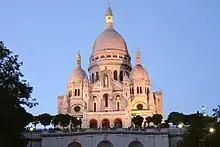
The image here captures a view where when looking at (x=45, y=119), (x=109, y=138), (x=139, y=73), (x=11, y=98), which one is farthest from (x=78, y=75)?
(x=11, y=98)

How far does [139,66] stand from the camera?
401 feet

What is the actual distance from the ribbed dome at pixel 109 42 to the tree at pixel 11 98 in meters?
78.8

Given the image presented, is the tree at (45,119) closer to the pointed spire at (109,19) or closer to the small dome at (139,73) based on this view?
the small dome at (139,73)

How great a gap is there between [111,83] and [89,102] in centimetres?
718

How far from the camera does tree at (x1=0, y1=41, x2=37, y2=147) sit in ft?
151

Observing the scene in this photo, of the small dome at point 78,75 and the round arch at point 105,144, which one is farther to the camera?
the small dome at point 78,75

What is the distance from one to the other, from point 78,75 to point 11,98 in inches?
2959

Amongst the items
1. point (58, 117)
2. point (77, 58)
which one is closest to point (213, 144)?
point (58, 117)

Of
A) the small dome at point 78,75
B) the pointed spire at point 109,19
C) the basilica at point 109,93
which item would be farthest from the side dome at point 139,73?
the pointed spire at point 109,19

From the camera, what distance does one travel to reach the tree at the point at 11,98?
46.1 meters

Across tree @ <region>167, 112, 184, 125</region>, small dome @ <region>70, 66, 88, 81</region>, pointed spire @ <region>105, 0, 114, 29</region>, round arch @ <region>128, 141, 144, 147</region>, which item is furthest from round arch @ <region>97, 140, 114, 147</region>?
pointed spire @ <region>105, 0, 114, 29</region>

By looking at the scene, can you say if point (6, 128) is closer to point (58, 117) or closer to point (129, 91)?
point (58, 117)

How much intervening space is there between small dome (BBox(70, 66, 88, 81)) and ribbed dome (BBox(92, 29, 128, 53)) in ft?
31.2

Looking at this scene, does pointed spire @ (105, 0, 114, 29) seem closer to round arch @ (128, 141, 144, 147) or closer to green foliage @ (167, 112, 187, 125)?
green foliage @ (167, 112, 187, 125)
